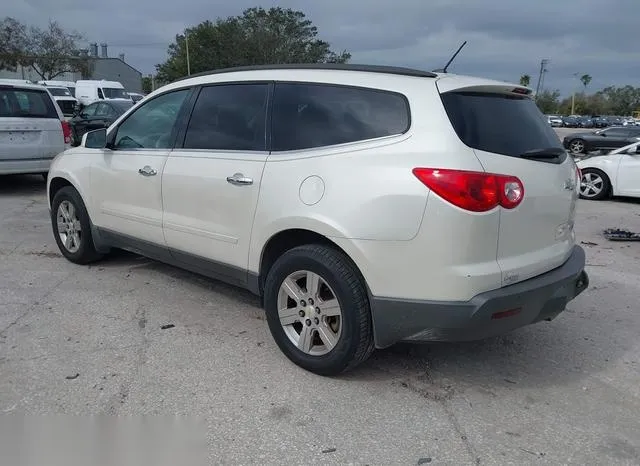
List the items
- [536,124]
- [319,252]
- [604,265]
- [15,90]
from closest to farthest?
[319,252] < [536,124] < [604,265] < [15,90]

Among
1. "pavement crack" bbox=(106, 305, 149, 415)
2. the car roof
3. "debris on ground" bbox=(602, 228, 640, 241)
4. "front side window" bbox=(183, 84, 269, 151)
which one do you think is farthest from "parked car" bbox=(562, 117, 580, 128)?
"pavement crack" bbox=(106, 305, 149, 415)

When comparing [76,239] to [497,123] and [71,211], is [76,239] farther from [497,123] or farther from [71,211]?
[497,123]

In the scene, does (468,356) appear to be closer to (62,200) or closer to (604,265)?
(604,265)

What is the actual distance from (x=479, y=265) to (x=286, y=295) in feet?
4.10

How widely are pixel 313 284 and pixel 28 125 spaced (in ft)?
25.4

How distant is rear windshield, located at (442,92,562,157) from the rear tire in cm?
861

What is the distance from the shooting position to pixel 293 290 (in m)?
3.51

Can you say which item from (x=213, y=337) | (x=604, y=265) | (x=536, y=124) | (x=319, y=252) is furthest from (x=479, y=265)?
(x=604, y=265)

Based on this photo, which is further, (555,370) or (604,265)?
(604,265)

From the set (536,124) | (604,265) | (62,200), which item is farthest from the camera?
(604,265)

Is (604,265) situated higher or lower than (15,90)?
lower

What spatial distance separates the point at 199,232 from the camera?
4078 mm

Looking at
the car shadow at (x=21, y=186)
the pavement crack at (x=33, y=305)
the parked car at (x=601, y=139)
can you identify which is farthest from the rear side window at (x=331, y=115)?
the parked car at (x=601, y=139)

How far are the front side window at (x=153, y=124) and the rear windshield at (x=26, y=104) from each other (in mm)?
5273
